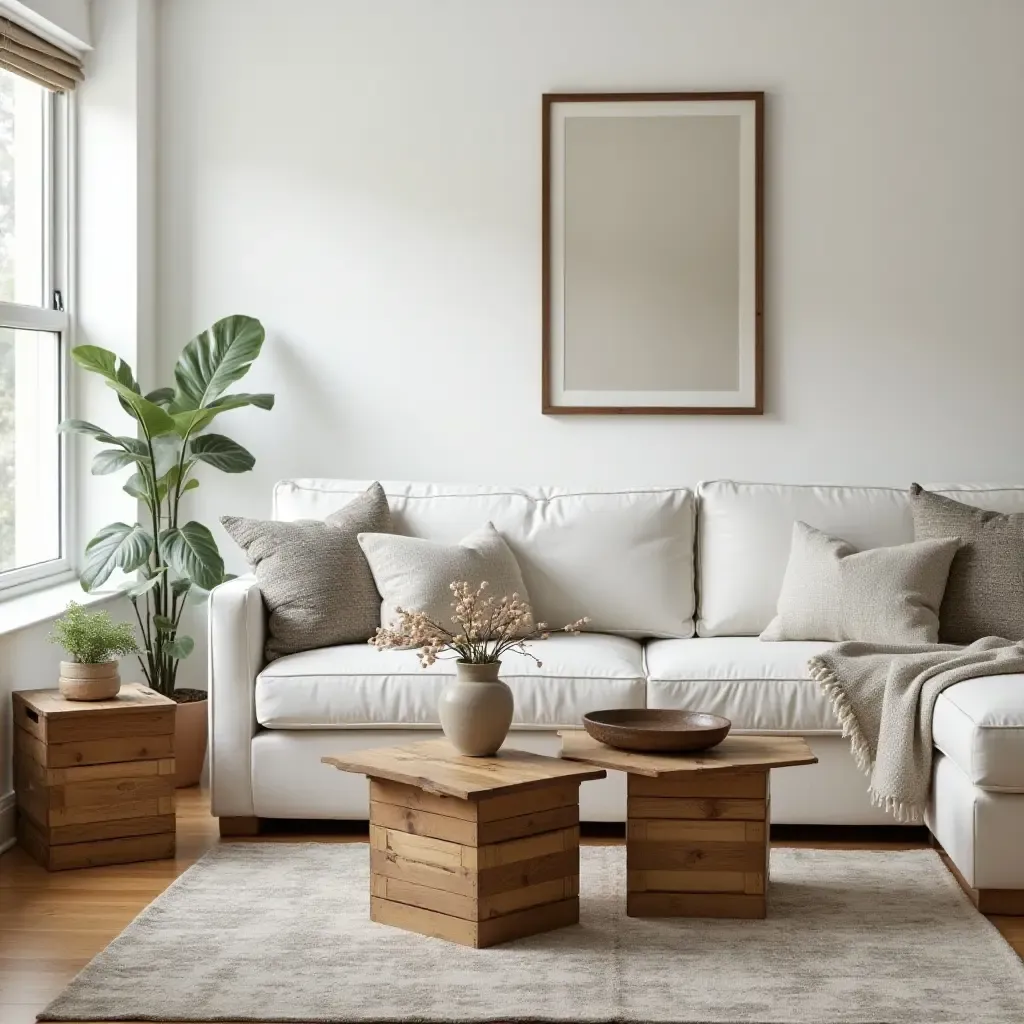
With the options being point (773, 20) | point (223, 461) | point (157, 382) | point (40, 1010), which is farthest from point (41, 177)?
point (40, 1010)

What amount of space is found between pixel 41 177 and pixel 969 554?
3.22m

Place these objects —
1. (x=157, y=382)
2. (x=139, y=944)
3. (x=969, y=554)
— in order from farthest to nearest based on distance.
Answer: (x=157, y=382) < (x=969, y=554) < (x=139, y=944)

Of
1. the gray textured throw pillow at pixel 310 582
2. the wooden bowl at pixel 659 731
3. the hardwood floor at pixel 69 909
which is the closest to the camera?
the hardwood floor at pixel 69 909

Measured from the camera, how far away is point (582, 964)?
283 centimetres

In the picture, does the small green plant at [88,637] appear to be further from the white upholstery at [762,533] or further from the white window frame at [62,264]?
the white upholstery at [762,533]

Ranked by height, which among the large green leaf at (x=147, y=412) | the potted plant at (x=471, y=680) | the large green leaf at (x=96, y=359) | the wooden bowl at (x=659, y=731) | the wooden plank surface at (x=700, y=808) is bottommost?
the wooden plank surface at (x=700, y=808)

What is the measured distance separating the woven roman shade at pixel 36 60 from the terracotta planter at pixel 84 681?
1860 millimetres

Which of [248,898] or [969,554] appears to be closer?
[248,898]

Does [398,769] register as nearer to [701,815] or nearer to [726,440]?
[701,815]

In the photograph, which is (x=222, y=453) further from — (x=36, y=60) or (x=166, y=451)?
(x=36, y=60)

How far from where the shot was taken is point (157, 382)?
4973mm

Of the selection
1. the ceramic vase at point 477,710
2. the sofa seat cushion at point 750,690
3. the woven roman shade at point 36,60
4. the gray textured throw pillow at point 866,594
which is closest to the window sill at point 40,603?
the ceramic vase at point 477,710

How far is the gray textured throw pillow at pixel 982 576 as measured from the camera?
403 centimetres

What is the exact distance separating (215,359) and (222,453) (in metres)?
Answer: 0.32
